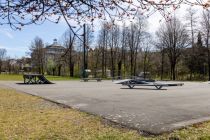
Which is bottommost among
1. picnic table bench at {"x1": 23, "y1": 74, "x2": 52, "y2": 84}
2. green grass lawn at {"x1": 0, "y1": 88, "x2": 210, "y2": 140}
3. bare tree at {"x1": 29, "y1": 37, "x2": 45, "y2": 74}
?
green grass lawn at {"x1": 0, "y1": 88, "x2": 210, "y2": 140}

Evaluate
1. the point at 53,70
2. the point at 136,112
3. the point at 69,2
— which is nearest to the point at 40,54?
the point at 53,70

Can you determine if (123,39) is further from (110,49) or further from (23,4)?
(23,4)

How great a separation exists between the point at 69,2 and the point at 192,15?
47.3 m

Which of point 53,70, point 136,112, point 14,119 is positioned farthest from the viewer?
point 53,70

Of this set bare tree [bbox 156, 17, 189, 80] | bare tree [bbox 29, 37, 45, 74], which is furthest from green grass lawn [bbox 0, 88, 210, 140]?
bare tree [bbox 29, 37, 45, 74]

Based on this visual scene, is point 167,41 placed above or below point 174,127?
above

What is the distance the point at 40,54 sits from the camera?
62.7m

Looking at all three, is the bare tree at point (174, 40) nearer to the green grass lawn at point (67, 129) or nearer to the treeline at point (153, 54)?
the treeline at point (153, 54)

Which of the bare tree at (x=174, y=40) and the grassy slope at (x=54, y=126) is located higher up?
the bare tree at (x=174, y=40)

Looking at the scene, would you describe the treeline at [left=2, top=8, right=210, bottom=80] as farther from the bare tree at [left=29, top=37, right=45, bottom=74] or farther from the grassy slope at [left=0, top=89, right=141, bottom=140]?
the grassy slope at [left=0, top=89, right=141, bottom=140]

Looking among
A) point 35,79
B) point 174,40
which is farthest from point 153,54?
point 35,79

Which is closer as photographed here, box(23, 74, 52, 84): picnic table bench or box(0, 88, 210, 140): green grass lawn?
box(0, 88, 210, 140): green grass lawn

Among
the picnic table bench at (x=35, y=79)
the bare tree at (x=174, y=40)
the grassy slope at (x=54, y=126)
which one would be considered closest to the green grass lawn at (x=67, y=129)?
the grassy slope at (x=54, y=126)

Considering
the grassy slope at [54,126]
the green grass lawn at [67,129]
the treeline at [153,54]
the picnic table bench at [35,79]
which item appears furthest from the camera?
the treeline at [153,54]
